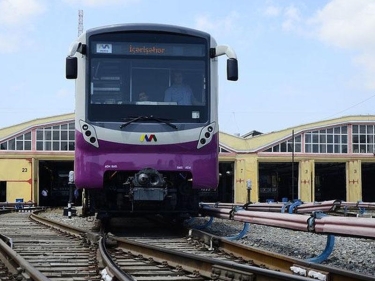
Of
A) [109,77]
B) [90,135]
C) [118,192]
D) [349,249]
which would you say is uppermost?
[109,77]

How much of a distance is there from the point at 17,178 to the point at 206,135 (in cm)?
3915

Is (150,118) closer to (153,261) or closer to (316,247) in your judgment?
(316,247)

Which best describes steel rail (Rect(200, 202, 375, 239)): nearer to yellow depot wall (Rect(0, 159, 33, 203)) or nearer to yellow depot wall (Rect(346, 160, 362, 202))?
yellow depot wall (Rect(0, 159, 33, 203))

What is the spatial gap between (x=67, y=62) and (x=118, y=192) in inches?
102

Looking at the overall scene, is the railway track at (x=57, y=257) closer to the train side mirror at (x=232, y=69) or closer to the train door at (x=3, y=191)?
the train side mirror at (x=232, y=69)

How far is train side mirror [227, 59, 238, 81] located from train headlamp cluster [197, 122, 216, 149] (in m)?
0.99

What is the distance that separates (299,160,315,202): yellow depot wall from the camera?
166ft

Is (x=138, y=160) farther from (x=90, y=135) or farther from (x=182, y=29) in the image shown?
(x=182, y=29)

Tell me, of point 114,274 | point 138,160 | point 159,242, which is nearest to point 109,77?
point 138,160

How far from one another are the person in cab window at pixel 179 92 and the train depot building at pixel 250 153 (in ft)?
118

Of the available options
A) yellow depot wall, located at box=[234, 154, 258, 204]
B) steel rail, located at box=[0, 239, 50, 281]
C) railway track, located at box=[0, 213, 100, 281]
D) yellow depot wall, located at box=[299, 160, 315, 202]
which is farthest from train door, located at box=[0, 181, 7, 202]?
steel rail, located at box=[0, 239, 50, 281]

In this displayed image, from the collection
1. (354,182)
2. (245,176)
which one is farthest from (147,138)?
(354,182)

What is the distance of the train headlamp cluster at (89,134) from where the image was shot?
11.6m

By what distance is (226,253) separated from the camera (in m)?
9.03
